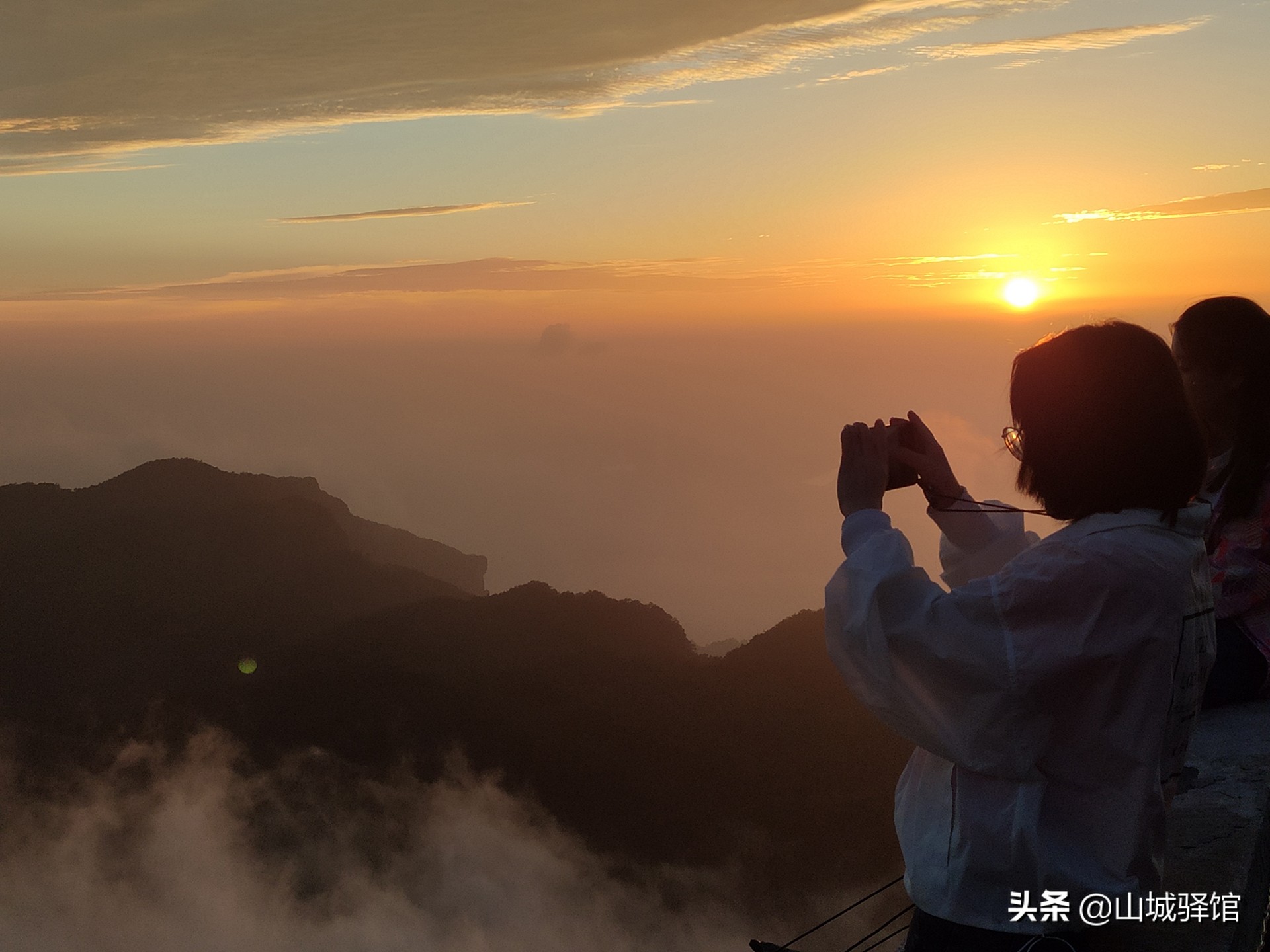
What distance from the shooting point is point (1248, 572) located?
447 cm

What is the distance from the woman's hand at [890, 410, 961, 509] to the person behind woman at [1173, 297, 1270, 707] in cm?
188

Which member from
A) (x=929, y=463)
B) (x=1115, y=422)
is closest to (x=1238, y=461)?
(x=929, y=463)

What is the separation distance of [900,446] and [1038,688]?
40.3 inches

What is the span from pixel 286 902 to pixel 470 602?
3032cm

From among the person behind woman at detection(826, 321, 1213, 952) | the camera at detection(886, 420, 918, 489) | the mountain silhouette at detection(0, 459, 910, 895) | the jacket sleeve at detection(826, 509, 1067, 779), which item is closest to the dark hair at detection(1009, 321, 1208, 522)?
the person behind woman at detection(826, 321, 1213, 952)

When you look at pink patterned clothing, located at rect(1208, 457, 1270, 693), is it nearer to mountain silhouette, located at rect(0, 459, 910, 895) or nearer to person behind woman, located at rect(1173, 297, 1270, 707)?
person behind woman, located at rect(1173, 297, 1270, 707)

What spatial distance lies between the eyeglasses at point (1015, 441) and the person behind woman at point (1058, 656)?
0.11 feet

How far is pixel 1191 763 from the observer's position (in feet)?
13.3

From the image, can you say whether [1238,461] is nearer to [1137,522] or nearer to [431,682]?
[1137,522]

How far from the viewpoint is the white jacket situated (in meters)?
2.42

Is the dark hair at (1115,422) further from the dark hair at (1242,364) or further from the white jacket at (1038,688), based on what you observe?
the dark hair at (1242,364)

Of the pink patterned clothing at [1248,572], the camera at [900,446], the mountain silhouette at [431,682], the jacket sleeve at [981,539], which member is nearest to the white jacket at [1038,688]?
the camera at [900,446]

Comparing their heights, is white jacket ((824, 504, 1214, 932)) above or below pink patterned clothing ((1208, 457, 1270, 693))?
above

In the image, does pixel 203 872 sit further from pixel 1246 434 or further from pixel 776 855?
pixel 1246 434
